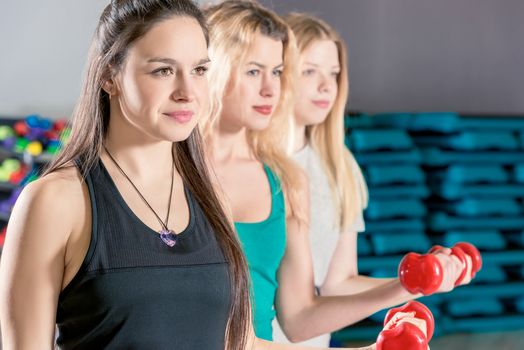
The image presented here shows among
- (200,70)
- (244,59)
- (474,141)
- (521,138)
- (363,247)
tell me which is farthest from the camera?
(521,138)

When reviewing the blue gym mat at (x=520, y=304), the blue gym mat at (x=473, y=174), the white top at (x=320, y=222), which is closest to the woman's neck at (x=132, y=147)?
the white top at (x=320, y=222)

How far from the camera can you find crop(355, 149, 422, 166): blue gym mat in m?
5.55

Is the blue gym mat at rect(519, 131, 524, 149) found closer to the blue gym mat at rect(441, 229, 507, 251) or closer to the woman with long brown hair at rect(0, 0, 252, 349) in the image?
the blue gym mat at rect(441, 229, 507, 251)

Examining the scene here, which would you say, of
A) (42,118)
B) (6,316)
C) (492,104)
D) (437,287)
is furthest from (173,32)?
(492,104)

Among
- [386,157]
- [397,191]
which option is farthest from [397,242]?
[386,157]

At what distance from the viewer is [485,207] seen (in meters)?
5.82

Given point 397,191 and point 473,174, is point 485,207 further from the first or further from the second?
point 397,191

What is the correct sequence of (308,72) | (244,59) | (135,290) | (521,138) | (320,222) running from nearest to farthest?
(135,290) < (244,59) < (320,222) < (308,72) < (521,138)

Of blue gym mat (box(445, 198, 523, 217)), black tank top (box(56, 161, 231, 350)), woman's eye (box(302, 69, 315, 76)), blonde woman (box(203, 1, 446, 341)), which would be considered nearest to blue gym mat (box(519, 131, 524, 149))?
blue gym mat (box(445, 198, 523, 217))

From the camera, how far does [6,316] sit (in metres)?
1.42

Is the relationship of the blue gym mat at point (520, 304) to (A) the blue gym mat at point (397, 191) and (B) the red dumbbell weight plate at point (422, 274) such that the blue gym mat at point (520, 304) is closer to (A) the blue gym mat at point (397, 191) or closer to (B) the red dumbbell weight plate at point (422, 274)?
(A) the blue gym mat at point (397, 191)

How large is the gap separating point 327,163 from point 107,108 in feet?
4.84

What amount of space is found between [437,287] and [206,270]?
31.3 inches

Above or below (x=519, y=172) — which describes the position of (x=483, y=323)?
below
